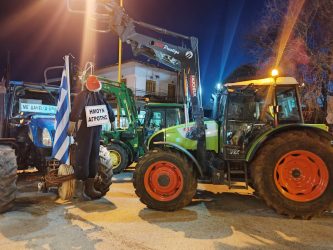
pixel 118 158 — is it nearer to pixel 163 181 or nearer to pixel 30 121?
pixel 30 121

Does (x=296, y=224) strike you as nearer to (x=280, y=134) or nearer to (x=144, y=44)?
(x=280, y=134)

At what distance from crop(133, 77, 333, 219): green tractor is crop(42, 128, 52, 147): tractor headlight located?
2336 mm

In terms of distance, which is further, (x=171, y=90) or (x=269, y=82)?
(x=171, y=90)

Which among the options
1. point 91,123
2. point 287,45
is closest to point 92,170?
point 91,123

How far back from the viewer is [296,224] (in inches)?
183

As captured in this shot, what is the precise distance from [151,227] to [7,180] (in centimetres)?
233

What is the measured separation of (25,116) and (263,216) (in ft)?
17.6

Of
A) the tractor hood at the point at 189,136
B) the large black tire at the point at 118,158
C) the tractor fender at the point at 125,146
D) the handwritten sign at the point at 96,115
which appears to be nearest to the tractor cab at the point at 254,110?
the tractor hood at the point at 189,136

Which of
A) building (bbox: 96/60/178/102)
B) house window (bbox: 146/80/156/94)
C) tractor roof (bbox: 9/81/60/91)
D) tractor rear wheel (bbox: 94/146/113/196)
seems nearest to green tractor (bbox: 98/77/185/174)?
tractor roof (bbox: 9/81/60/91)

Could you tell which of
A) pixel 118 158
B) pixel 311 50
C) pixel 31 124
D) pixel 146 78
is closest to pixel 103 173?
pixel 31 124

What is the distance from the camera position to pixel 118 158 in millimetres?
10078

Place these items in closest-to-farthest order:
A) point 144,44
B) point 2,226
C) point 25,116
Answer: point 2,226, point 144,44, point 25,116

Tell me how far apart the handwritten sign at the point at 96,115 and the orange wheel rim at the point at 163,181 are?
1104 mm

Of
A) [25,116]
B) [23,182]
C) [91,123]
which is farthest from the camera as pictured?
[23,182]
